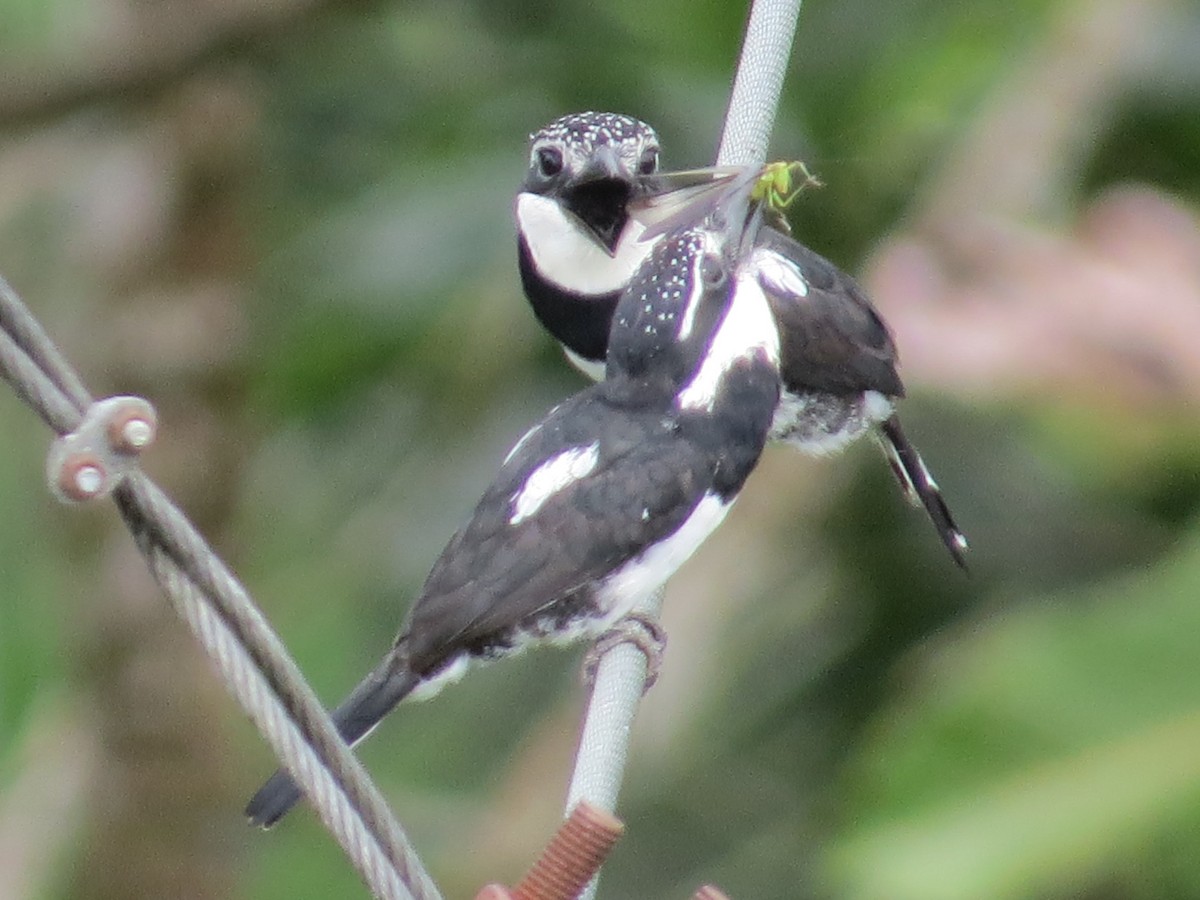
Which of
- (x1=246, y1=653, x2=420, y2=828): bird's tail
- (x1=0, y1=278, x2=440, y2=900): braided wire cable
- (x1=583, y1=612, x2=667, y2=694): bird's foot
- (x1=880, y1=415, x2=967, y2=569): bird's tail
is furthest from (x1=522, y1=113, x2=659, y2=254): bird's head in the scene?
(x1=0, y1=278, x2=440, y2=900): braided wire cable

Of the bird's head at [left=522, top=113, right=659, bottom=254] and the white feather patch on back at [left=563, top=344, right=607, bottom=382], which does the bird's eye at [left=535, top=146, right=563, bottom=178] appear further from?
the white feather patch on back at [left=563, top=344, right=607, bottom=382]

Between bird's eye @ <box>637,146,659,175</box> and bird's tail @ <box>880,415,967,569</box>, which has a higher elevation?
bird's eye @ <box>637,146,659,175</box>

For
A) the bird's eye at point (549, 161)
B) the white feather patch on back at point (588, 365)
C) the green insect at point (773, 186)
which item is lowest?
the green insect at point (773, 186)

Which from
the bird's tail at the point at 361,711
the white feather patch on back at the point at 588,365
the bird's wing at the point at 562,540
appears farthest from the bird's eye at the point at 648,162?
the bird's tail at the point at 361,711

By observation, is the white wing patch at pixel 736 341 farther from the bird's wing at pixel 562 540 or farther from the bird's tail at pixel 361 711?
the bird's tail at pixel 361 711

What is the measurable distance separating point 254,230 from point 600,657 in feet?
7.15

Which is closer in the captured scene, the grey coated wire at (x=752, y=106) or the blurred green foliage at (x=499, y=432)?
the grey coated wire at (x=752, y=106)

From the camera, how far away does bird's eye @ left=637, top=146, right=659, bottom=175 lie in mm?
3543

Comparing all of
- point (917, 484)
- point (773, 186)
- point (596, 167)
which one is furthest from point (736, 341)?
point (917, 484)

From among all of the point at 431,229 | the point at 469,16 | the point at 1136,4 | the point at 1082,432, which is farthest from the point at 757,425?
the point at 469,16

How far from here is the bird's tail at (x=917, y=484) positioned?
3805 mm

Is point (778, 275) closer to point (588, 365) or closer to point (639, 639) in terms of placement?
point (588, 365)

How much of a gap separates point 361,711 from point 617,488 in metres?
0.48

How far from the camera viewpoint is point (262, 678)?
74.1 inches
